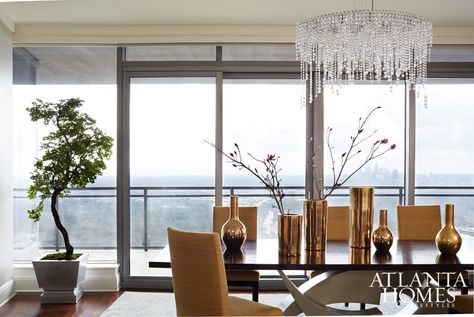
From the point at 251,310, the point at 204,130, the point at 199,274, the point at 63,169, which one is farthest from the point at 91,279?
the point at 199,274

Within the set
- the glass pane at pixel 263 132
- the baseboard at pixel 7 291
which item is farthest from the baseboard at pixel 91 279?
the glass pane at pixel 263 132

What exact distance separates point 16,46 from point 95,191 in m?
1.68

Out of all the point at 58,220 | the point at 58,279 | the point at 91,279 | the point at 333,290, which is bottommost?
the point at 91,279

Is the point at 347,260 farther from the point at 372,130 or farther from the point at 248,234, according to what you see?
the point at 372,130

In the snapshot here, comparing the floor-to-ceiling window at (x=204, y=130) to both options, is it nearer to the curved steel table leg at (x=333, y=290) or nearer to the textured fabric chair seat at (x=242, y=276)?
the textured fabric chair seat at (x=242, y=276)

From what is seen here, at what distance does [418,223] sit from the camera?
13.5 ft

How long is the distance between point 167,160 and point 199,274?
301 centimetres

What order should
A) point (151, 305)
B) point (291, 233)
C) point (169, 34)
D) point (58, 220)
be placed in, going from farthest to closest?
point (169, 34)
point (58, 220)
point (151, 305)
point (291, 233)

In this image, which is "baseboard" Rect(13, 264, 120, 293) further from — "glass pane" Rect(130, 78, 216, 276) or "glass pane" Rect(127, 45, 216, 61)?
"glass pane" Rect(127, 45, 216, 61)

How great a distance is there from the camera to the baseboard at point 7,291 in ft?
16.3

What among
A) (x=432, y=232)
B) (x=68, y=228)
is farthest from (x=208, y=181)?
(x=432, y=232)

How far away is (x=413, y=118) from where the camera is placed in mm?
5504

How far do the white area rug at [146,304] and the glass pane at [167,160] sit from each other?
498 mm

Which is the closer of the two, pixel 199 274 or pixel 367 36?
pixel 199 274
